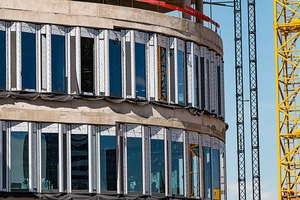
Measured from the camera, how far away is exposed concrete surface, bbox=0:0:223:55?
210 feet

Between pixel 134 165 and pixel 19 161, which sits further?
pixel 134 165

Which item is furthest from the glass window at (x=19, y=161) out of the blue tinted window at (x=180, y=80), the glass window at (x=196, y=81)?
the glass window at (x=196, y=81)

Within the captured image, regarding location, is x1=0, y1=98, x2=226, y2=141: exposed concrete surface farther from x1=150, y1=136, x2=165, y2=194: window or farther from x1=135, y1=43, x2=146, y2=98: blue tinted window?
x1=150, y1=136, x2=165, y2=194: window

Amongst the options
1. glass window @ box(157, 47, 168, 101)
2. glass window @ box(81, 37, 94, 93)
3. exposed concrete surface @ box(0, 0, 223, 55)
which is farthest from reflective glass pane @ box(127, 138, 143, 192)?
exposed concrete surface @ box(0, 0, 223, 55)

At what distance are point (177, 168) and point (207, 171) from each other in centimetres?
326

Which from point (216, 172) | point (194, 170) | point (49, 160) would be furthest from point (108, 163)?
point (216, 172)

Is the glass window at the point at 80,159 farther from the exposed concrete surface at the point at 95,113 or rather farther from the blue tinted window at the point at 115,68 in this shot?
the blue tinted window at the point at 115,68

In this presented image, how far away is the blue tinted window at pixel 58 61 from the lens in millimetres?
64812

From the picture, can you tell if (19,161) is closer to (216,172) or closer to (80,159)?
(80,159)

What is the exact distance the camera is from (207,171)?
→ 71750 millimetres

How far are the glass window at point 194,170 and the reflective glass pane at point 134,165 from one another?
13.8 ft

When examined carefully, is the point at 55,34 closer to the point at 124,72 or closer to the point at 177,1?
the point at 124,72

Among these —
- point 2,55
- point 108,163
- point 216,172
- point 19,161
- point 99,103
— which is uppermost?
point 2,55

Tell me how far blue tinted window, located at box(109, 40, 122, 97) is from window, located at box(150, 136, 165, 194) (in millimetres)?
3309
